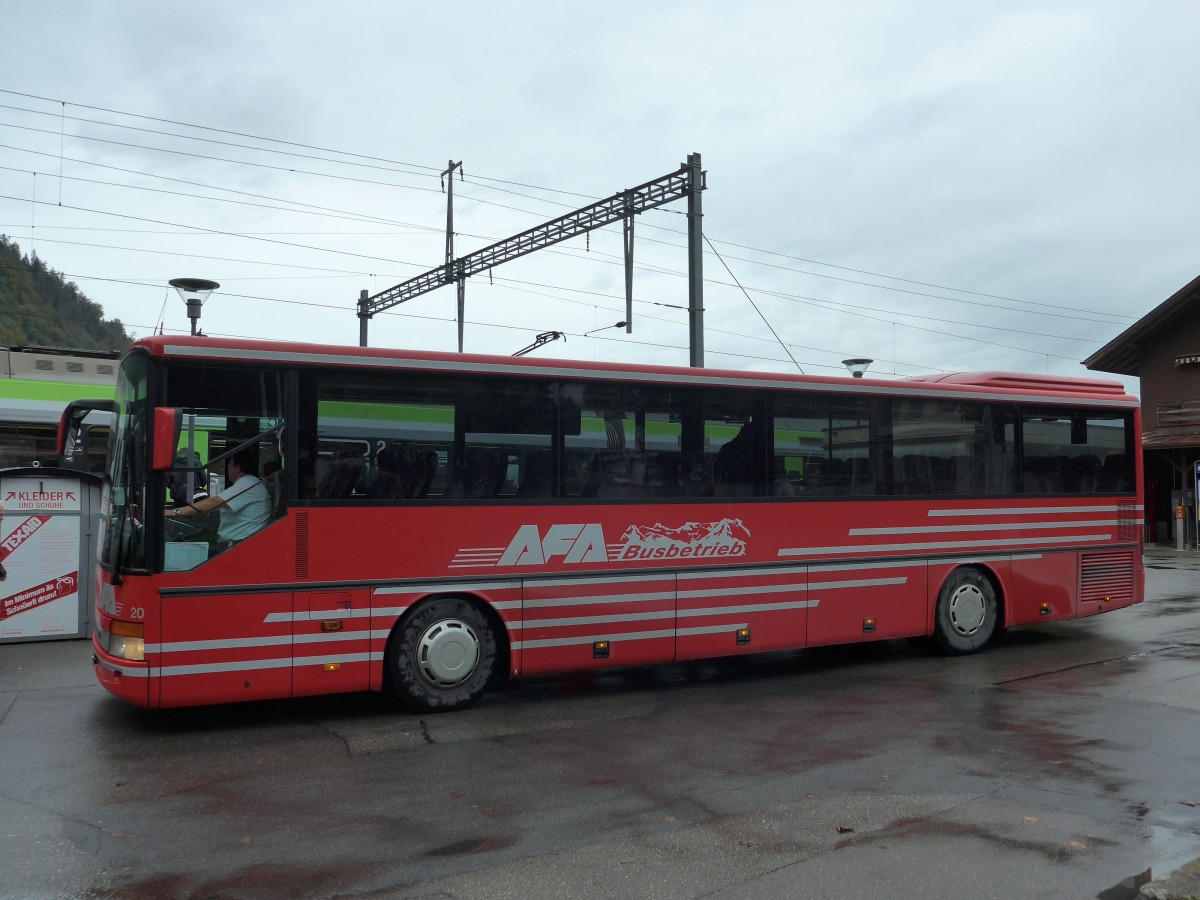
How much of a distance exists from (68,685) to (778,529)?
270 inches

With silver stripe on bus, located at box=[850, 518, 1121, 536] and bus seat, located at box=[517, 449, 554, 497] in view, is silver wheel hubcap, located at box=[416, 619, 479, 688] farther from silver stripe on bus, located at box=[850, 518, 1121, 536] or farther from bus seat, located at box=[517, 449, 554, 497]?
silver stripe on bus, located at box=[850, 518, 1121, 536]

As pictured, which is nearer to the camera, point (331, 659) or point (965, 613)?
point (331, 659)

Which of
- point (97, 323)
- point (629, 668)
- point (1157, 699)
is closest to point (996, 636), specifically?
point (1157, 699)

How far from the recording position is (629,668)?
1109 centimetres

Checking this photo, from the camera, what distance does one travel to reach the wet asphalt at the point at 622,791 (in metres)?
4.86

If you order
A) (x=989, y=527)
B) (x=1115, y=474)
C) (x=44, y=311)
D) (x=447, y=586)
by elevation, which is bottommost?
(x=447, y=586)

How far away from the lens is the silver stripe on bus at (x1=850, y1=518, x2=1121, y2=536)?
10776mm

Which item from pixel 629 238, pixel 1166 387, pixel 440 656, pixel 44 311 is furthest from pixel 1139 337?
pixel 44 311

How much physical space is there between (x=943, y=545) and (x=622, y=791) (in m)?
6.24

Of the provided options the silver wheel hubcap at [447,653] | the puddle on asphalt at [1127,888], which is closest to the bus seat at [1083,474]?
the silver wheel hubcap at [447,653]

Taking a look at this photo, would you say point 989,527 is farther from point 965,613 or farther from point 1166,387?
point 1166,387

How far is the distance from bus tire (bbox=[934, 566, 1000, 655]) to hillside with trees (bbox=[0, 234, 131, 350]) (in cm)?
6463

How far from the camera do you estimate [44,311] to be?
2943 inches

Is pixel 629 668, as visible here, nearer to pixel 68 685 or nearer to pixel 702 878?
pixel 68 685
